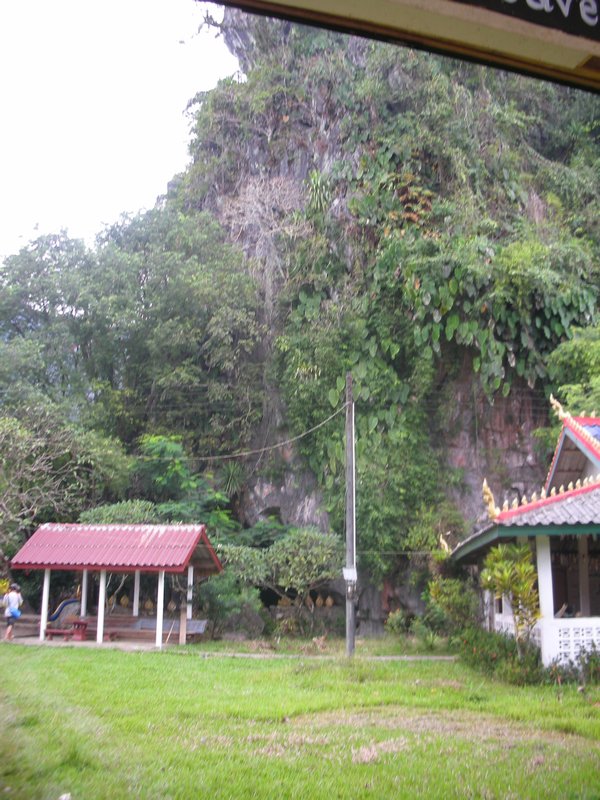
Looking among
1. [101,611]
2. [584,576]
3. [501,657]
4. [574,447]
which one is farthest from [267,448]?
[501,657]

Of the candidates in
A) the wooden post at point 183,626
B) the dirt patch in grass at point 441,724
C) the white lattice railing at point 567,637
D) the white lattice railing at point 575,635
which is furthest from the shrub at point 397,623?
the dirt patch in grass at point 441,724

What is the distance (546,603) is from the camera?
1162 cm

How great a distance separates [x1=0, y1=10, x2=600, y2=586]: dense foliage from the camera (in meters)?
20.7

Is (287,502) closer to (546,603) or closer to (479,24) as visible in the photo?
(546,603)

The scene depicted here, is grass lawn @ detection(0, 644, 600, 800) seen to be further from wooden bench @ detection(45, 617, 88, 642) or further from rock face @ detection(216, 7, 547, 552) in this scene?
rock face @ detection(216, 7, 547, 552)

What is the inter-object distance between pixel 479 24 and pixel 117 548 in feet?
51.3

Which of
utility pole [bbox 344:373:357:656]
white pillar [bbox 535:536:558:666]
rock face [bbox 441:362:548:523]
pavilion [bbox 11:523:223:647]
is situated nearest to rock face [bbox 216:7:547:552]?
rock face [bbox 441:362:548:523]

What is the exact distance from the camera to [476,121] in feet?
76.4

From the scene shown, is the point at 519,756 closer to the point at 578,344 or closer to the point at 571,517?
the point at 571,517

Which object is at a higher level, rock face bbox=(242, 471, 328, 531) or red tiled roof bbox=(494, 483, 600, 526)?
rock face bbox=(242, 471, 328, 531)

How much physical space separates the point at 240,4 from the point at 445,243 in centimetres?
1855

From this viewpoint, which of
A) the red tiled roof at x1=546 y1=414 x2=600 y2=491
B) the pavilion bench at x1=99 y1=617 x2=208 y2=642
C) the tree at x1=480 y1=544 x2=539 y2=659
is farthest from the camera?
the pavilion bench at x1=99 y1=617 x2=208 y2=642

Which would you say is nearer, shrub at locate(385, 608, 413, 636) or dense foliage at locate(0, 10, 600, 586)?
shrub at locate(385, 608, 413, 636)

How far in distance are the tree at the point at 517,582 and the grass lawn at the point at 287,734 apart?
1.06 meters
